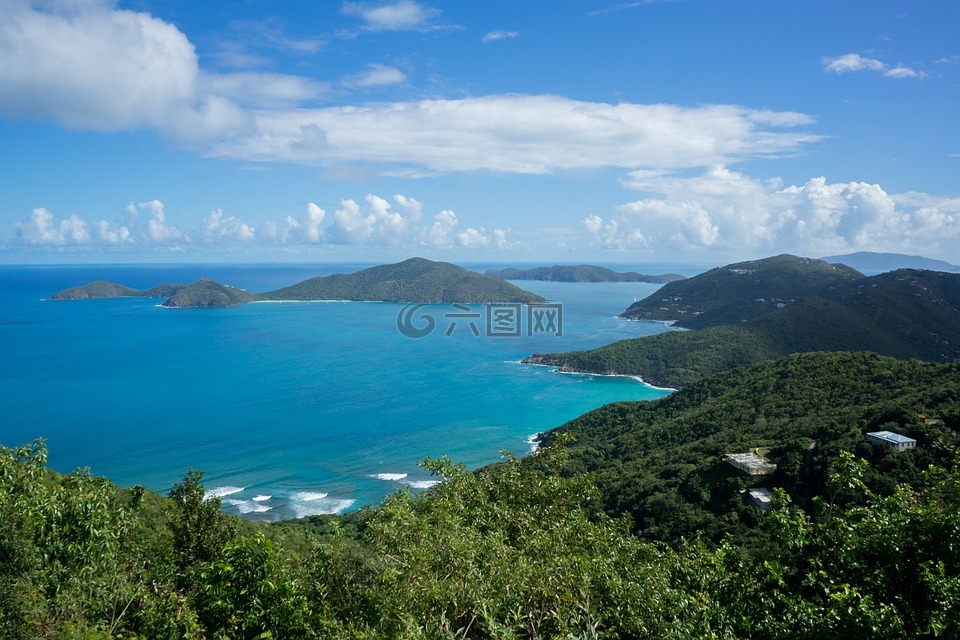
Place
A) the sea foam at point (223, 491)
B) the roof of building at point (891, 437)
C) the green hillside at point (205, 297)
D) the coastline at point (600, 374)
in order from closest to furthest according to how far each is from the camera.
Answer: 1. the roof of building at point (891, 437)
2. the sea foam at point (223, 491)
3. the coastline at point (600, 374)
4. the green hillside at point (205, 297)

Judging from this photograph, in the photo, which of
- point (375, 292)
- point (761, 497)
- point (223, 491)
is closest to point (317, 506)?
point (223, 491)

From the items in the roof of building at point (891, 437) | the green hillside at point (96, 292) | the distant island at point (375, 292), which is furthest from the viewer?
the green hillside at point (96, 292)

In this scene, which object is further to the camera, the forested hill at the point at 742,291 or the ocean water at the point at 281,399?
the forested hill at the point at 742,291

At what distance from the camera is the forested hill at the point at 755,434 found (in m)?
25.1

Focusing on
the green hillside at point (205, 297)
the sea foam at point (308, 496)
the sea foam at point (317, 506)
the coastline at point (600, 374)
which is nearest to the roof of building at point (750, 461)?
the sea foam at point (317, 506)

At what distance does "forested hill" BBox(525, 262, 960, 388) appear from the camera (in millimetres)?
77500

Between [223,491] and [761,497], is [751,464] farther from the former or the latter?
[223,491]

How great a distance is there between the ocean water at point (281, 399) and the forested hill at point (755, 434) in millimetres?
13677

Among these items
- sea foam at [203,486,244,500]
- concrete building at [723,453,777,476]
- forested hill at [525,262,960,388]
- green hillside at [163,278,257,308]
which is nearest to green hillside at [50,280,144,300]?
green hillside at [163,278,257,308]

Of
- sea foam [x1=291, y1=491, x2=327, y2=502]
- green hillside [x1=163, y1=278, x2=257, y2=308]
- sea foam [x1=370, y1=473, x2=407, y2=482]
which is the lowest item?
sea foam [x1=291, y1=491, x2=327, y2=502]

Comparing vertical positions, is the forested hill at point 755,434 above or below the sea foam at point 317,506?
above

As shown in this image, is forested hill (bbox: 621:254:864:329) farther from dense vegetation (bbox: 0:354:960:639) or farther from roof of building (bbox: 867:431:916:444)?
dense vegetation (bbox: 0:354:960:639)

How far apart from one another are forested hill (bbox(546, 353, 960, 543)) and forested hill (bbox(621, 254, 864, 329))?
71993 mm

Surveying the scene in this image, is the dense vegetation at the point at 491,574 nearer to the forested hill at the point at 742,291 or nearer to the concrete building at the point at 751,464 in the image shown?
the concrete building at the point at 751,464
